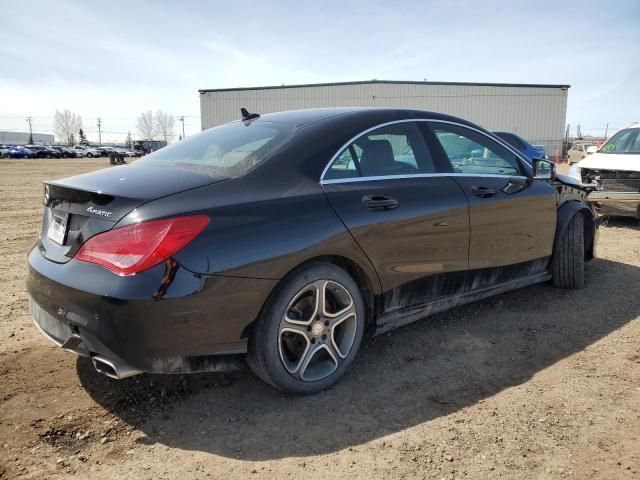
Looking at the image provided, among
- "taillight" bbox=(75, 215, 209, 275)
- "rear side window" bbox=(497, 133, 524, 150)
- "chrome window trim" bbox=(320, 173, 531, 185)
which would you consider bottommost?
"taillight" bbox=(75, 215, 209, 275)

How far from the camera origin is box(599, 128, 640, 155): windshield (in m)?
8.55

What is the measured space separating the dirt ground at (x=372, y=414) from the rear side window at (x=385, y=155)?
4.02 ft

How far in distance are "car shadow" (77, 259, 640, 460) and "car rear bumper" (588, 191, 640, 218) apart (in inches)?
174

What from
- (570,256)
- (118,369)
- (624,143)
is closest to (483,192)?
(570,256)

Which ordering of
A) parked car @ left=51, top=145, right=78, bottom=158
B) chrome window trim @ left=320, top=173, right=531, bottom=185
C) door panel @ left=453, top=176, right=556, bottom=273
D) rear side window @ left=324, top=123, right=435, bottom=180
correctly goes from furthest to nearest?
parked car @ left=51, top=145, right=78, bottom=158
door panel @ left=453, top=176, right=556, bottom=273
rear side window @ left=324, top=123, right=435, bottom=180
chrome window trim @ left=320, top=173, right=531, bottom=185

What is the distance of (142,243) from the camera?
2.21 m

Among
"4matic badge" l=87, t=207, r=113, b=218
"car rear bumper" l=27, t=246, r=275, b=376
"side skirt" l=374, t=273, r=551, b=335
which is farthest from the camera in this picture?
"side skirt" l=374, t=273, r=551, b=335

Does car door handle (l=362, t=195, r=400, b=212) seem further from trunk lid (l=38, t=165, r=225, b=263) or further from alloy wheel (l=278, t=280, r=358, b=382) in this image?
trunk lid (l=38, t=165, r=225, b=263)

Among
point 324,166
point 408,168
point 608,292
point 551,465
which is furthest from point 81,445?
point 608,292

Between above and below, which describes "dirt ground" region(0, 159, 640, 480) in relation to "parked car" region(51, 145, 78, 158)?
below

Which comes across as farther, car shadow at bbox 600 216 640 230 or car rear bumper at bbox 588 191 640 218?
car shadow at bbox 600 216 640 230

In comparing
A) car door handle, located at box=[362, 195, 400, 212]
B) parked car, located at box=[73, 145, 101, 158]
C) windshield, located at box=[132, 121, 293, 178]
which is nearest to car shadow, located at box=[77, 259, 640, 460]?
car door handle, located at box=[362, 195, 400, 212]

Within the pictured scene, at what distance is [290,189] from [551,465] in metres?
1.80

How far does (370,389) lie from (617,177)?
698cm
